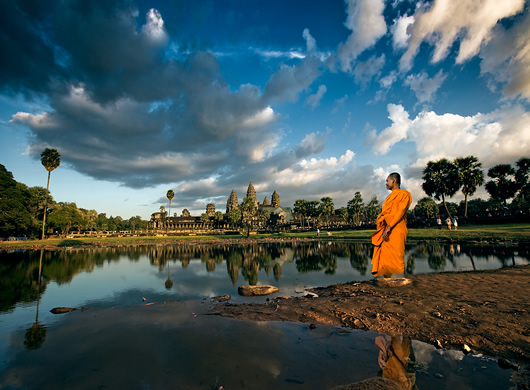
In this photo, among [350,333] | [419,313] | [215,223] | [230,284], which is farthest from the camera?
[215,223]

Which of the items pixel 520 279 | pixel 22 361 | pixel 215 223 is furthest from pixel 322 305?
pixel 215 223

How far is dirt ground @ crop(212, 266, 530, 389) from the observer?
5402mm

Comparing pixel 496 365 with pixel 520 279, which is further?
pixel 520 279

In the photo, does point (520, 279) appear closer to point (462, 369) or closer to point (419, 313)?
point (419, 313)

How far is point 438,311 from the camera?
279 inches

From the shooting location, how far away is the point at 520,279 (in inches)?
413

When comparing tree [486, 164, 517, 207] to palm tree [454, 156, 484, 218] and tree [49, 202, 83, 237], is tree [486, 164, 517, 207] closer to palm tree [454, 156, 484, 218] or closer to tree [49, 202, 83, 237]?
palm tree [454, 156, 484, 218]

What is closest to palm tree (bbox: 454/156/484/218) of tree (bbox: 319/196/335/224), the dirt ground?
tree (bbox: 319/196/335/224)

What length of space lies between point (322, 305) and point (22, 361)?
8.10 m

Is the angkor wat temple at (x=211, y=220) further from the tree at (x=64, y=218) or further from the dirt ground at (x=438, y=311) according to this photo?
the dirt ground at (x=438, y=311)

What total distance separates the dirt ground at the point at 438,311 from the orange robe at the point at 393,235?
0.97 meters

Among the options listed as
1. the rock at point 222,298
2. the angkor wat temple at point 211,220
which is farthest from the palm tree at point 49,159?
the rock at point 222,298

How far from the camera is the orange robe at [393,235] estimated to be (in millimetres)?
9305

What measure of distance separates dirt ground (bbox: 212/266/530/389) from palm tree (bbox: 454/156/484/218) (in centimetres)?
5220
